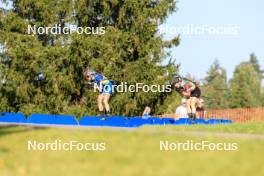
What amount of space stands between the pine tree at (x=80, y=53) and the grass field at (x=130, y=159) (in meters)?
17.2

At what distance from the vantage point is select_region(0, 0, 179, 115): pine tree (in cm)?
2908

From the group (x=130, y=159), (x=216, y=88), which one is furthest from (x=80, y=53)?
(x=216, y=88)

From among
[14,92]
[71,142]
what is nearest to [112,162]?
[71,142]

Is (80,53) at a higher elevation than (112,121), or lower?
higher

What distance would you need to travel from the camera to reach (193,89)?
68.0 ft

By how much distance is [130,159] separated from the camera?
891cm

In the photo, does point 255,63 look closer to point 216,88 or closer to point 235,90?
point 216,88

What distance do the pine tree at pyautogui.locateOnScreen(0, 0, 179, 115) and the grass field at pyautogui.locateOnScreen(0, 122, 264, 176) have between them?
676 inches

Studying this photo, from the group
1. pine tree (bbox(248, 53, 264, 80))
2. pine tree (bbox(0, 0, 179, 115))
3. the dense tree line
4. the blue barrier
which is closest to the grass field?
the blue barrier

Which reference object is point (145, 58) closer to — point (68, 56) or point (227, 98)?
point (68, 56)

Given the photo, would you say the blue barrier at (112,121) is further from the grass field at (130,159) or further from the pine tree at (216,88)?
the pine tree at (216,88)

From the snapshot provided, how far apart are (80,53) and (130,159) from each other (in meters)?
20.4

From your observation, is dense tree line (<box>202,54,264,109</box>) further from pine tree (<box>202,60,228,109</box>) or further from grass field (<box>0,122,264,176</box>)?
grass field (<box>0,122,264,176</box>)

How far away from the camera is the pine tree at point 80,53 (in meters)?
29.1
